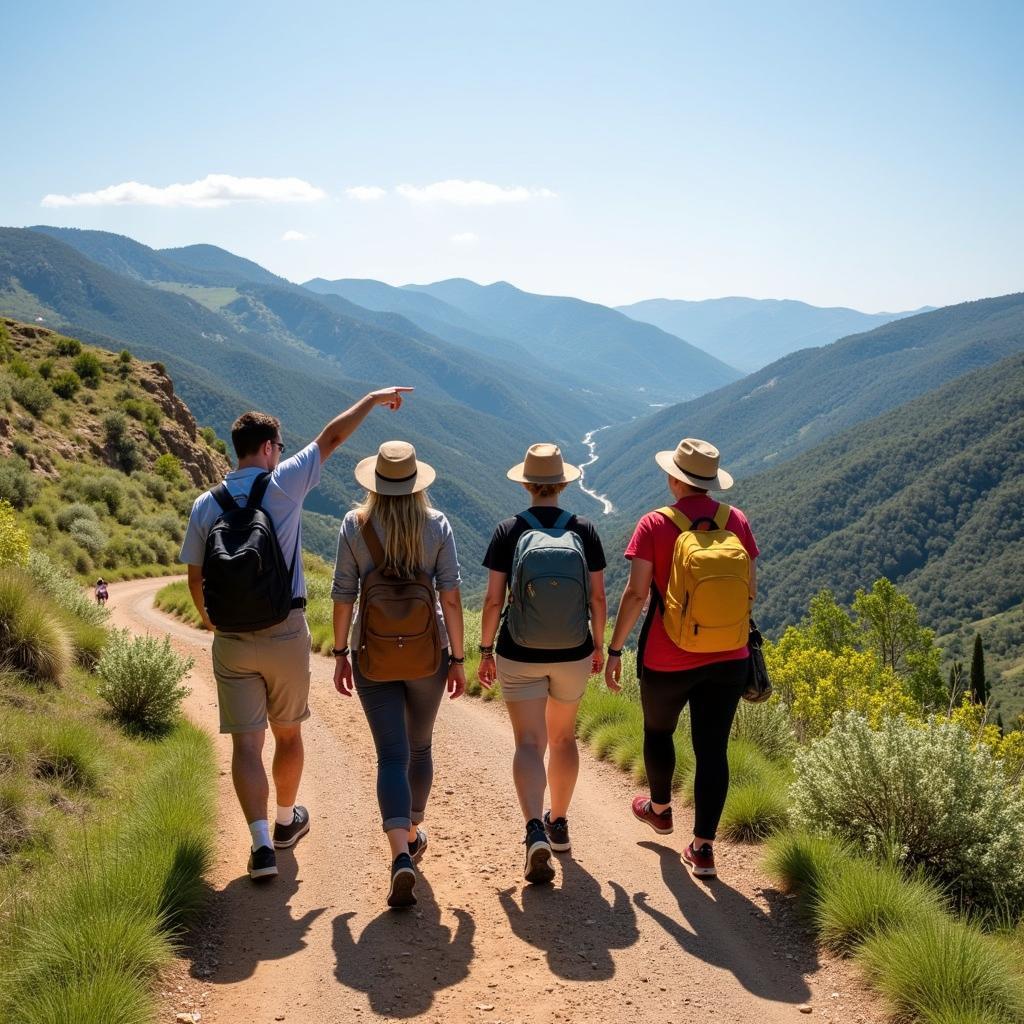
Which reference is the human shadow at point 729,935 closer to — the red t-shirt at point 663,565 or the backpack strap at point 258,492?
the red t-shirt at point 663,565

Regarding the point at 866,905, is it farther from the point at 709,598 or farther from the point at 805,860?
the point at 709,598

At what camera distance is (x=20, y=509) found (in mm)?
27297

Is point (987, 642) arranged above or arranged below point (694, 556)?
below

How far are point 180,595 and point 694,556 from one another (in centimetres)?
1850

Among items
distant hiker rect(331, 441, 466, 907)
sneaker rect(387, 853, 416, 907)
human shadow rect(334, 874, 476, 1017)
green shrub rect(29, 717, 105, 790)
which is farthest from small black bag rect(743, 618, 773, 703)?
green shrub rect(29, 717, 105, 790)

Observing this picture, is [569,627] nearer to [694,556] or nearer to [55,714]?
[694,556]

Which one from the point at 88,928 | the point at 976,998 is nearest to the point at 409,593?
the point at 88,928

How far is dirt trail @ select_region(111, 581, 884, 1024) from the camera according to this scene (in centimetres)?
361

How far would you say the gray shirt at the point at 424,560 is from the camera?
14.9 feet

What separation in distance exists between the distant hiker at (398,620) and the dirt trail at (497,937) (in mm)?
388

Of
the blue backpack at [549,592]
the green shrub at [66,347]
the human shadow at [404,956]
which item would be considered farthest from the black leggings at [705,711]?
the green shrub at [66,347]

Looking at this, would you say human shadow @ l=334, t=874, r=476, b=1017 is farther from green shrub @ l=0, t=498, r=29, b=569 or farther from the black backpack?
green shrub @ l=0, t=498, r=29, b=569

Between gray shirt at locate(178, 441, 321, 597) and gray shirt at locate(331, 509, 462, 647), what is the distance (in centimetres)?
22

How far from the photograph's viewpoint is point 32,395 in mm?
36031
